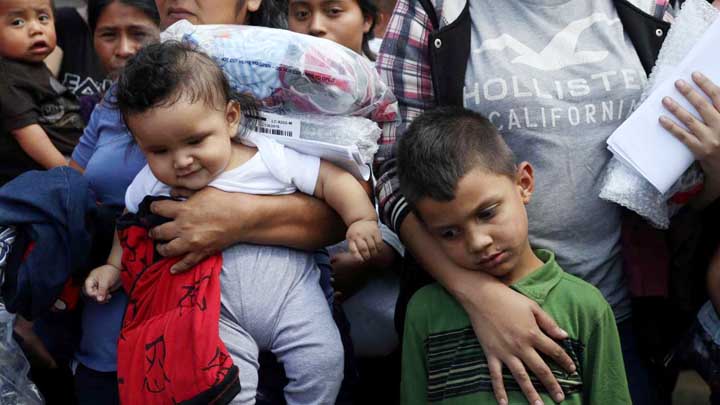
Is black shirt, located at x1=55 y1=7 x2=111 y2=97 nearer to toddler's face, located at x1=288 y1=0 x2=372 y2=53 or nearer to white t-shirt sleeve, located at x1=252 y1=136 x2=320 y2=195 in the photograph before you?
toddler's face, located at x1=288 y1=0 x2=372 y2=53

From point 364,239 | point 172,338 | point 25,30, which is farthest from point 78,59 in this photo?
point 364,239

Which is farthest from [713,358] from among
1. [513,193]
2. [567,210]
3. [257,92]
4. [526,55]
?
[257,92]

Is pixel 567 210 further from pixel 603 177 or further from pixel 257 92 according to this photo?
pixel 257 92

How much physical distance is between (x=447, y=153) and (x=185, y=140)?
2.09 ft

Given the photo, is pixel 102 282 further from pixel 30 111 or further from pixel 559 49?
pixel 559 49

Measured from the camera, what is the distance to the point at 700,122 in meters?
2.10

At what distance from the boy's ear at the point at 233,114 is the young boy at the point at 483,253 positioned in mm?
434

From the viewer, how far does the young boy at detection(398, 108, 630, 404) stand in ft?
6.68

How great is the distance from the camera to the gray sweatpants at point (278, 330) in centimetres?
212

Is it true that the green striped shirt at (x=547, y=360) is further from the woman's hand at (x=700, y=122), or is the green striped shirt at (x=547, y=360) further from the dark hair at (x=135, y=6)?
the dark hair at (x=135, y=6)

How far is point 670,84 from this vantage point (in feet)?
6.90

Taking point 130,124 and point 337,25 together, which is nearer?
point 130,124

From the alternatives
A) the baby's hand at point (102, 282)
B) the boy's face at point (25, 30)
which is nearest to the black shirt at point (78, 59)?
the boy's face at point (25, 30)

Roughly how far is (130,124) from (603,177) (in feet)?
3.90
